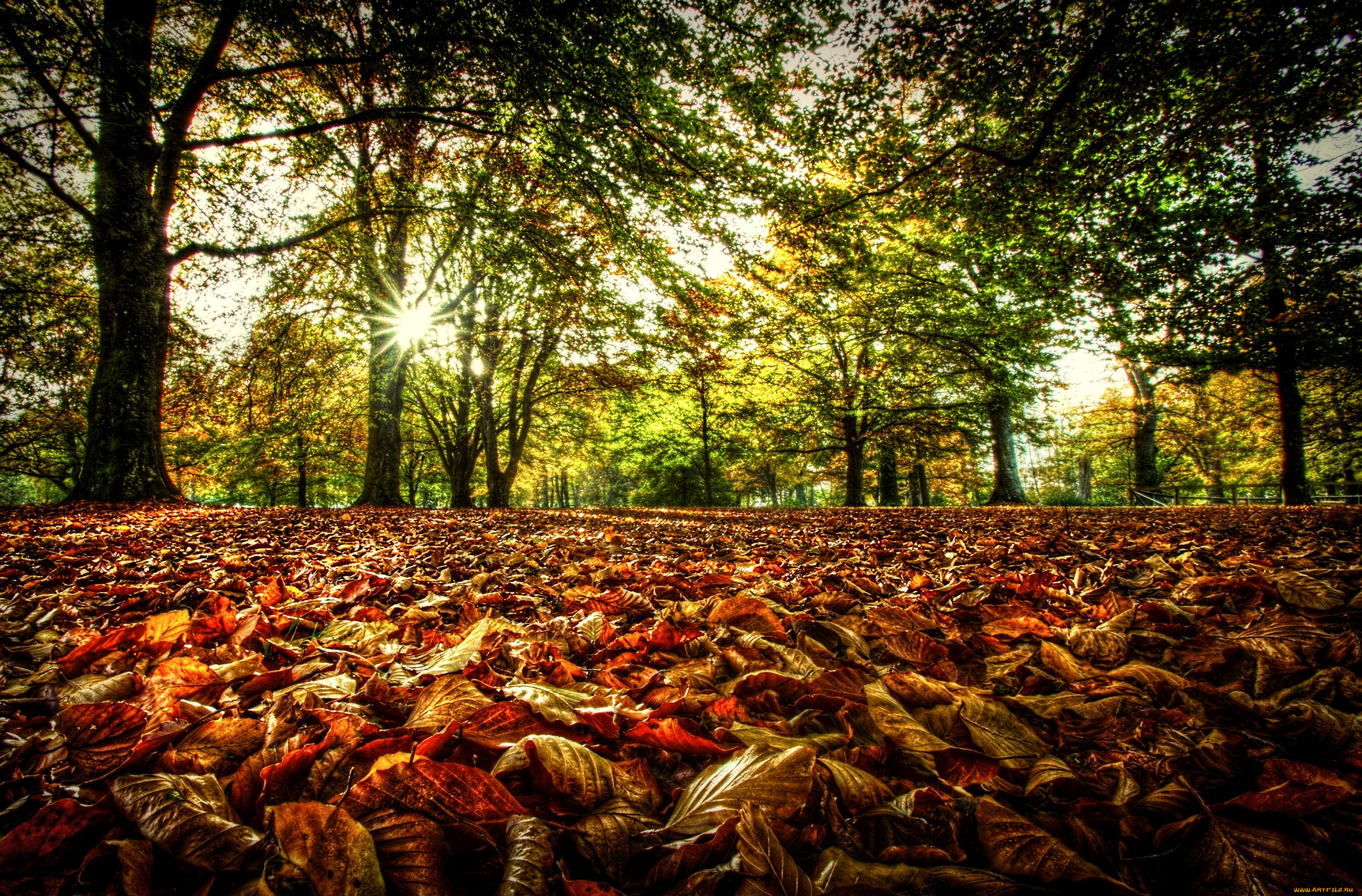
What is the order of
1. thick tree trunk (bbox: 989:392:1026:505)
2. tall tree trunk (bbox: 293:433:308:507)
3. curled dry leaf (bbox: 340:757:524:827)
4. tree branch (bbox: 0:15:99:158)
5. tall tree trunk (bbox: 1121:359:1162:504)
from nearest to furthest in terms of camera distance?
curled dry leaf (bbox: 340:757:524:827), tree branch (bbox: 0:15:99:158), thick tree trunk (bbox: 989:392:1026:505), tall tree trunk (bbox: 293:433:308:507), tall tree trunk (bbox: 1121:359:1162:504)

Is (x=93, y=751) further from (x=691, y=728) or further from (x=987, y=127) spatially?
(x=987, y=127)

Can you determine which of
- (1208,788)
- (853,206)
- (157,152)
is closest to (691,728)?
(1208,788)

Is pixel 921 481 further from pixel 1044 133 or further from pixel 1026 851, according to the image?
pixel 1026 851

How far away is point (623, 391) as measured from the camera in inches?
420

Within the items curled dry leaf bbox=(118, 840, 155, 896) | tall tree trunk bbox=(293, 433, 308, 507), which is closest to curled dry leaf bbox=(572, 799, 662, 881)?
curled dry leaf bbox=(118, 840, 155, 896)

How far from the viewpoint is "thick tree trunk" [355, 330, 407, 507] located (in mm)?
9922

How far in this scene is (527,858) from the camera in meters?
0.61

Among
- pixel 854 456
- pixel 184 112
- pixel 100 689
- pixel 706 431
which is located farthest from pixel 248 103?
pixel 854 456

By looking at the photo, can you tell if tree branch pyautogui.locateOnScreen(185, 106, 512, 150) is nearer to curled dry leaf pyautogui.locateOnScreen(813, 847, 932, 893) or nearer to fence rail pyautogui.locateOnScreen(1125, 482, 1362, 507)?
curled dry leaf pyautogui.locateOnScreen(813, 847, 932, 893)

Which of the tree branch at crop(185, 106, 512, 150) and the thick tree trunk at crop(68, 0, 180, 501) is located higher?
the tree branch at crop(185, 106, 512, 150)

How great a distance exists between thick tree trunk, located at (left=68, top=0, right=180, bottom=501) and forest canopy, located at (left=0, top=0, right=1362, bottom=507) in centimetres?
3

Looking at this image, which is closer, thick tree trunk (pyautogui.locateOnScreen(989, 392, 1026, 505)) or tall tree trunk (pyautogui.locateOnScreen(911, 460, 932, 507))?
thick tree trunk (pyautogui.locateOnScreen(989, 392, 1026, 505))

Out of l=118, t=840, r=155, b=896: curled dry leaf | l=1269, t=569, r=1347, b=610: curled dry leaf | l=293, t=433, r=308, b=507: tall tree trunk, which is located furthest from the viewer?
l=293, t=433, r=308, b=507: tall tree trunk

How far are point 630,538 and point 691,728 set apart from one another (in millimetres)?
3335
